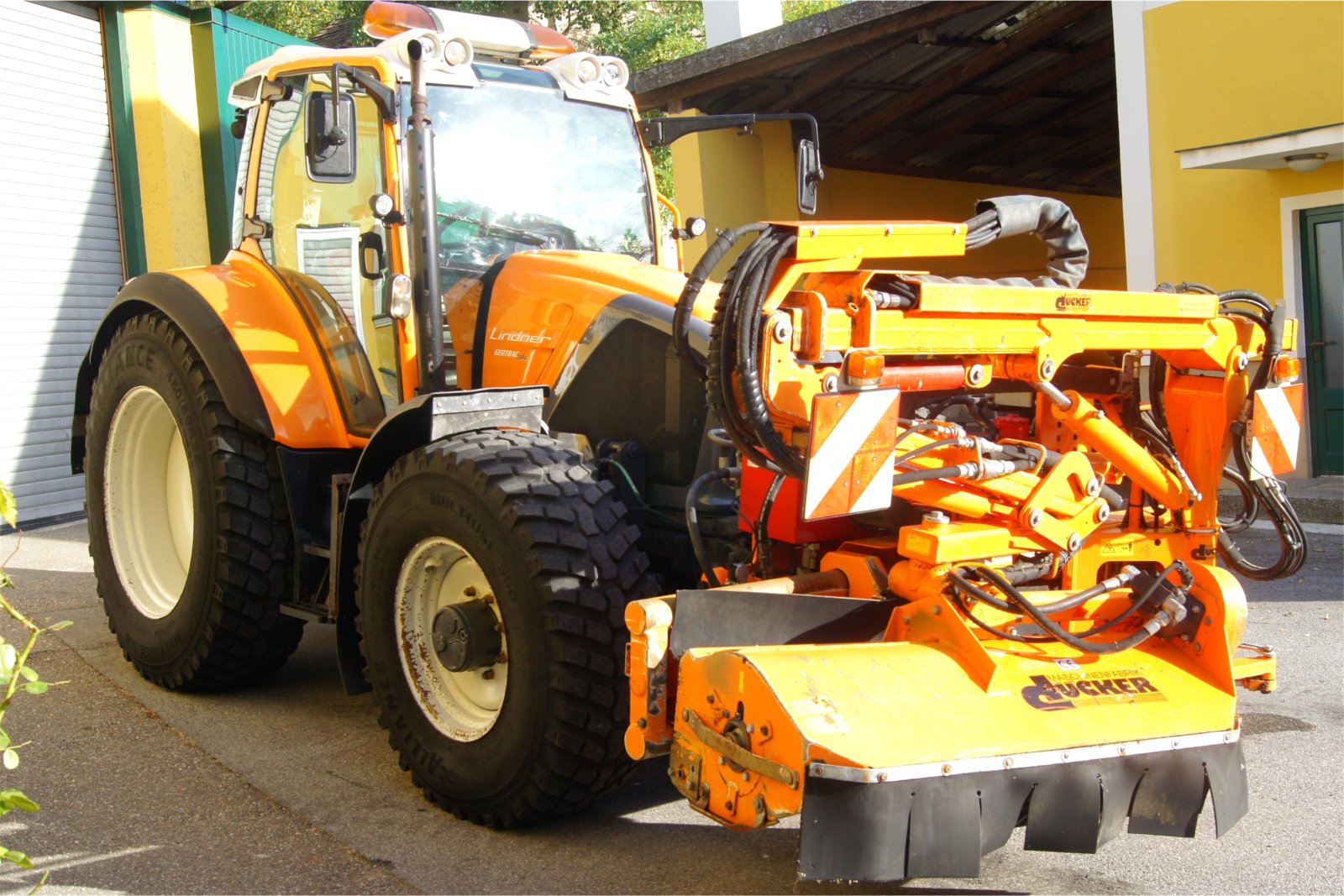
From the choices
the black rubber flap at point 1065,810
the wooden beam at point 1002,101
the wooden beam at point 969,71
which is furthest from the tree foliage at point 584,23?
the black rubber flap at point 1065,810

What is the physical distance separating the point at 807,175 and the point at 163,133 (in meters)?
8.25

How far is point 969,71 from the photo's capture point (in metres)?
12.1

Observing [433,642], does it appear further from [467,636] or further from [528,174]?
[528,174]

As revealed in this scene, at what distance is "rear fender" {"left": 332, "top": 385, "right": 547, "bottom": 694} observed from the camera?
414 centimetres

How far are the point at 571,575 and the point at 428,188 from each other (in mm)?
1569

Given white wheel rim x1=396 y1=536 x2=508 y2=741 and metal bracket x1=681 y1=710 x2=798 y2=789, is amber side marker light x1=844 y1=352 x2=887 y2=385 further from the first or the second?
white wheel rim x1=396 y1=536 x2=508 y2=741

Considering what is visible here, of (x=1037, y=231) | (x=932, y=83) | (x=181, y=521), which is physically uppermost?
(x=932, y=83)

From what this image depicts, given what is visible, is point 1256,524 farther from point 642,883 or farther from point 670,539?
point 642,883

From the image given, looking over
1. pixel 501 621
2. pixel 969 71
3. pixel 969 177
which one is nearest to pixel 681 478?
pixel 501 621

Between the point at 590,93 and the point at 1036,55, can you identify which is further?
the point at 1036,55

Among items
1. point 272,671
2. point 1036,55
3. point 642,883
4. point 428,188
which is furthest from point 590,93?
point 1036,55

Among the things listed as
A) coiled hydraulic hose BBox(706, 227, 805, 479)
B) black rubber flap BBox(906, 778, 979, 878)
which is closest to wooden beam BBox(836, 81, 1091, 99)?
coiled hydraulic hose BBox(706, 227, 805, 479)

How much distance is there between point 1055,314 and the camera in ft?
11.6

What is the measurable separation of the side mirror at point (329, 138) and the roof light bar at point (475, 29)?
32.7 inches
